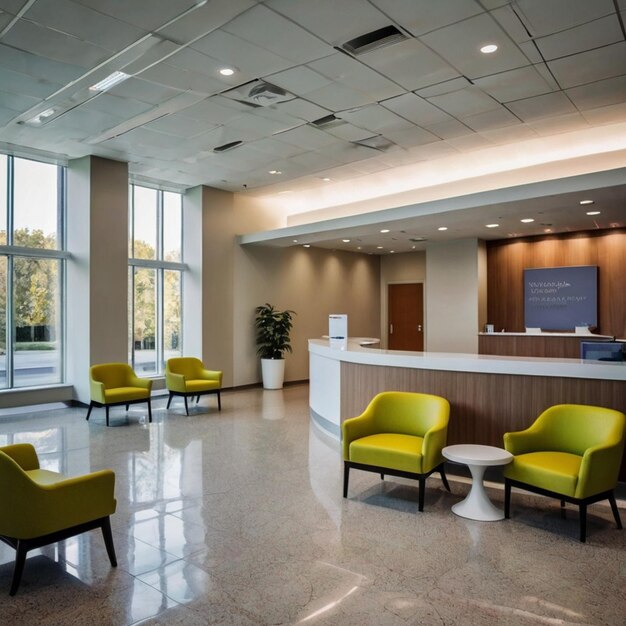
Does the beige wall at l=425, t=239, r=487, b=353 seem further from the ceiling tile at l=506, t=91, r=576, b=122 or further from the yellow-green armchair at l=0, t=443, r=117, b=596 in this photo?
the yellow-green armchair at l=0, t=443, r=117, b=596

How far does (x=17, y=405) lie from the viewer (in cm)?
868

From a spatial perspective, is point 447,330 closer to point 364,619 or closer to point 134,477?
point 134,477

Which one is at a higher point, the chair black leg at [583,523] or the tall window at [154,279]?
the tall window at [154,279]

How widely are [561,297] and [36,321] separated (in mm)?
9704

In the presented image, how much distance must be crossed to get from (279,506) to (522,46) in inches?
184

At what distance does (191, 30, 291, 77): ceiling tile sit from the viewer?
4.99m

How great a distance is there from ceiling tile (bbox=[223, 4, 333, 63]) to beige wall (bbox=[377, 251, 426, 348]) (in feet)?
30.4

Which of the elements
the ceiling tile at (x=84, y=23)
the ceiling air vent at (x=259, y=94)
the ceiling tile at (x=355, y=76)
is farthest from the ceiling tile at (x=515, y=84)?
the ceiling tile at (x=84, y=23)

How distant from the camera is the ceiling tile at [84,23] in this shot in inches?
178

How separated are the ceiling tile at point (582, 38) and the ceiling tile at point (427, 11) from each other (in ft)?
2.90

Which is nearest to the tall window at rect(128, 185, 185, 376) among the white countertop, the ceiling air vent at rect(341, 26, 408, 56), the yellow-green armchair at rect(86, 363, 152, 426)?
the yellow-green armchair at rect(86, 363, 152, 426)

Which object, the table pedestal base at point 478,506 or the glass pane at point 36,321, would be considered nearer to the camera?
the table pedestal base at point 478,506

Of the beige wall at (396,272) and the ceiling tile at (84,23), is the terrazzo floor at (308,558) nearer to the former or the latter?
the ceiling tile at (84,23)

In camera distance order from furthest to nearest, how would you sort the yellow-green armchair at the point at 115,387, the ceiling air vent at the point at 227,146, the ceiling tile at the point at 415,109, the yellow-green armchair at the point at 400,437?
the ceiling air vent at the point at 227,146 → the yellow-green armchair at the point at 115,387 → the ceiling tile at the point at 415,109 → the yellow-green armchair at the point at 400,437
